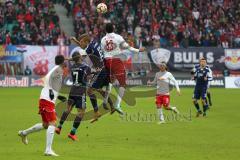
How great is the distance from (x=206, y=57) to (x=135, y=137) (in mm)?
25805

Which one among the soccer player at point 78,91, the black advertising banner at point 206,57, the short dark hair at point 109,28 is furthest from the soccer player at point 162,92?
the black advertising banner at point 206,57

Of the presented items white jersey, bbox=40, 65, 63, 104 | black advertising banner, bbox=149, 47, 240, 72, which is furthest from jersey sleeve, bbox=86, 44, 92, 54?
black advertising banner, bbox=149, 47, 240, 72

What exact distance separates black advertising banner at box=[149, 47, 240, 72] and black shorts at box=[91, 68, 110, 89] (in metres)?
23.1

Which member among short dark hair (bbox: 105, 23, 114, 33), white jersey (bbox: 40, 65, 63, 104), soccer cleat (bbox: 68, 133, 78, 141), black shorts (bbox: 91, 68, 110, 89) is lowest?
soccer cleat (bbox: 68, 133, 78, 141)

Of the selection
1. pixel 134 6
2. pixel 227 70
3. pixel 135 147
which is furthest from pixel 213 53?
pixel 135 147

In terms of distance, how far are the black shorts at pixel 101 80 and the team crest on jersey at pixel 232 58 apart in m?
24.3

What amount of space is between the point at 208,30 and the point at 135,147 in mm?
31232

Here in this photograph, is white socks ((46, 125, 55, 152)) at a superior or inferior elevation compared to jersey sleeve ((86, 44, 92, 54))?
inferior

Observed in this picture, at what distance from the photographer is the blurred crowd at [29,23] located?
44344 millimetres

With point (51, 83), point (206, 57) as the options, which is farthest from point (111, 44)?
point (206, 57)

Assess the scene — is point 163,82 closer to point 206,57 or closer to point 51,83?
point 51,83

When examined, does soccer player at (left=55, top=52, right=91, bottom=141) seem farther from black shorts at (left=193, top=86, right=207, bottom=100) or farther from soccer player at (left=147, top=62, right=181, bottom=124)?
→ black shorts at (left=193, top=86, right=207, bottom=100)

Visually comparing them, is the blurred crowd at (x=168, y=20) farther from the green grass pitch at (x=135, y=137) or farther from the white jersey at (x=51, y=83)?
the white jersey at (x=51, y=83)

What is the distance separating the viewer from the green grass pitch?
53.9 feet
